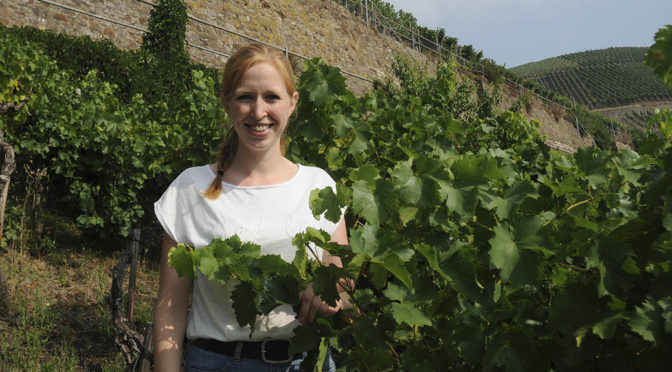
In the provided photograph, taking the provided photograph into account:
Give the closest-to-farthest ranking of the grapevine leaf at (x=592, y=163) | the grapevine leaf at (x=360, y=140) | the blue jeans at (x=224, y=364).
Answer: the blue jeans at (x=224, y=364) < the grapevine leaf at (x=592, y=163) < the grapevine leaf at (x=360, y=140)

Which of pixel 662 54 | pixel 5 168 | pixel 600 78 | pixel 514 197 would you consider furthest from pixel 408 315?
pixel 600 78

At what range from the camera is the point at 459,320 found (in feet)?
4.08

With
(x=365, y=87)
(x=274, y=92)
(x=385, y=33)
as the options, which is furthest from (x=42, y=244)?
(x=385, y=33)

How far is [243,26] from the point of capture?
1385cm

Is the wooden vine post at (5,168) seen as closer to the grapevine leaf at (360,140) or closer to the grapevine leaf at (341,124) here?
the grapevine leaf at (341,124)

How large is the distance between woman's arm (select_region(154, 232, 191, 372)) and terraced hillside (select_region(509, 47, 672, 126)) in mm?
54447

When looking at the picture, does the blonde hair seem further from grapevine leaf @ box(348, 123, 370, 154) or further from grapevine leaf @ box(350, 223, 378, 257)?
grapevine leaf @ box(348, 123, 370, 154)

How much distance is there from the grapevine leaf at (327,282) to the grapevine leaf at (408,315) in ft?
0.44

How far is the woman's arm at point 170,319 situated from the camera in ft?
5.03

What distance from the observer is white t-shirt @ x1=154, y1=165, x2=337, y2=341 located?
4.99ft

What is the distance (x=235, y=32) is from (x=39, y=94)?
858 cm

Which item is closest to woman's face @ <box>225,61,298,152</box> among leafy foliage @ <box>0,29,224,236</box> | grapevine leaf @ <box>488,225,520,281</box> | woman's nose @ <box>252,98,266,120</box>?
woman's nose @ <box>252,98,266,120</box>

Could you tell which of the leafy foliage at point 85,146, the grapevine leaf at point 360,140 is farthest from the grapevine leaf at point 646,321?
the leafy foliage at point 85,146

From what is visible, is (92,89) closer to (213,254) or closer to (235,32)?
(213,254)
